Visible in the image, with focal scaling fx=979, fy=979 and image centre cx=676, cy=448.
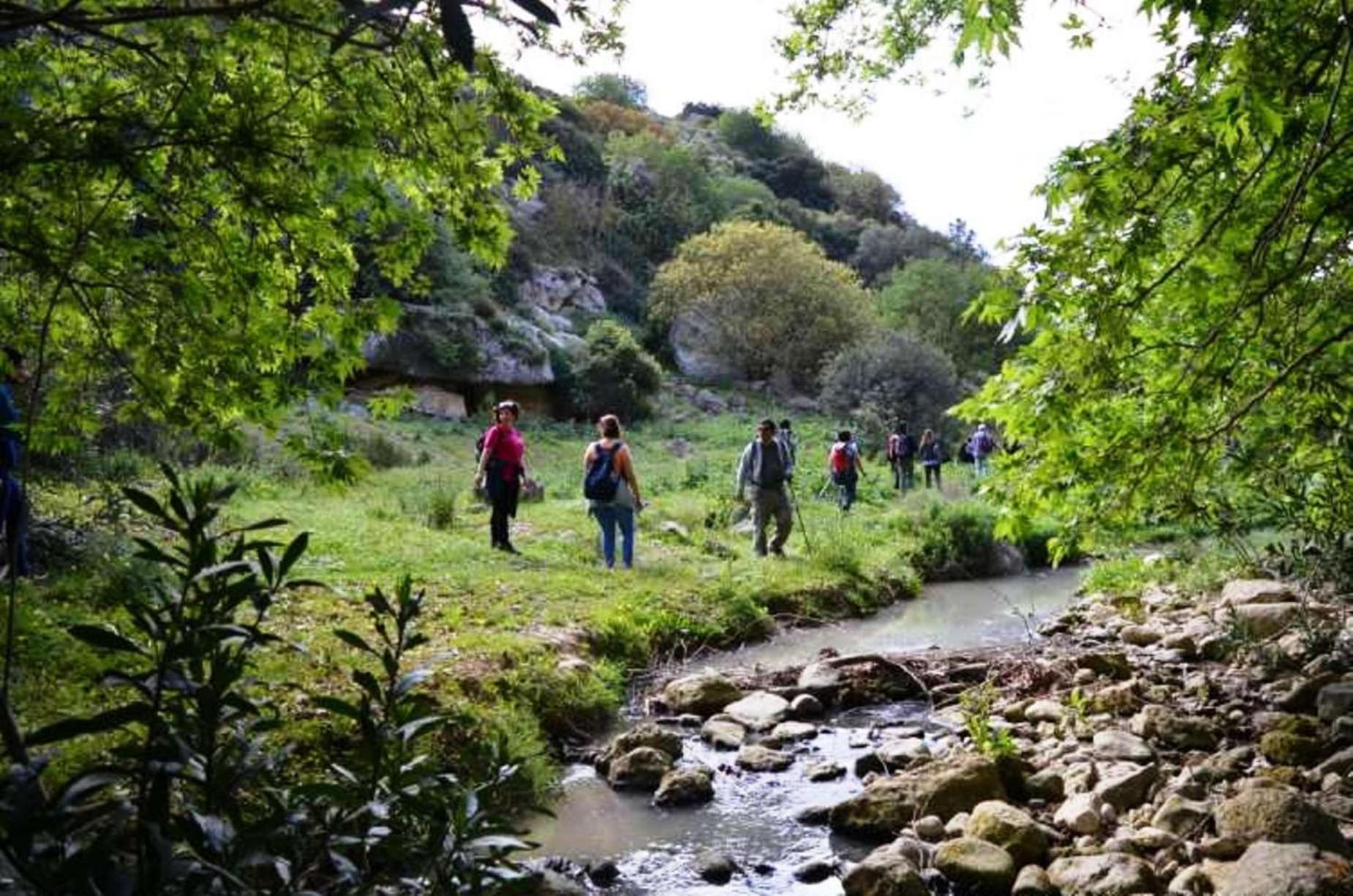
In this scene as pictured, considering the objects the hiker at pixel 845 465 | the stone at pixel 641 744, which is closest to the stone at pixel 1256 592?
the stone at pixel 641 744

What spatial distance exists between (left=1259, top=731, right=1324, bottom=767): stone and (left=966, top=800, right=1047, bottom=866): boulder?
5.21 ft

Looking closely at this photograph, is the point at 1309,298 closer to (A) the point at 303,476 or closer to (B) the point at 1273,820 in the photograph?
(B) the point at 1273,820

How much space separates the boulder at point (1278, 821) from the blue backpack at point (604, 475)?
7238mm

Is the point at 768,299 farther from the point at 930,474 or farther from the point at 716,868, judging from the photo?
the point at 716,868

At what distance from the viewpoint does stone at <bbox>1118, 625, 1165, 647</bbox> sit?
352 inches

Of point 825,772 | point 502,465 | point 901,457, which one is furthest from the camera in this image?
point 901,457

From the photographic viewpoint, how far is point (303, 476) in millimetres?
16516

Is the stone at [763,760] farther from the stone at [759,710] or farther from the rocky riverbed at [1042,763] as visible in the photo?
the stone at [759,710]

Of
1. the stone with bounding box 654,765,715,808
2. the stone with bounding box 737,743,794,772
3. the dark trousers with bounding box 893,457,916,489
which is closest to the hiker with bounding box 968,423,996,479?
the dark trousers with bounding box 893,457,916,489

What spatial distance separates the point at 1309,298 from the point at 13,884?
5.09 metres

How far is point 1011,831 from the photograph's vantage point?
482 centimetres

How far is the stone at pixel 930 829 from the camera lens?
A: 5.03m

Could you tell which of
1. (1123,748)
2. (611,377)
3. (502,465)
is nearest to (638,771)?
(1123,748)

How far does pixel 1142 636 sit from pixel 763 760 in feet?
15.0
